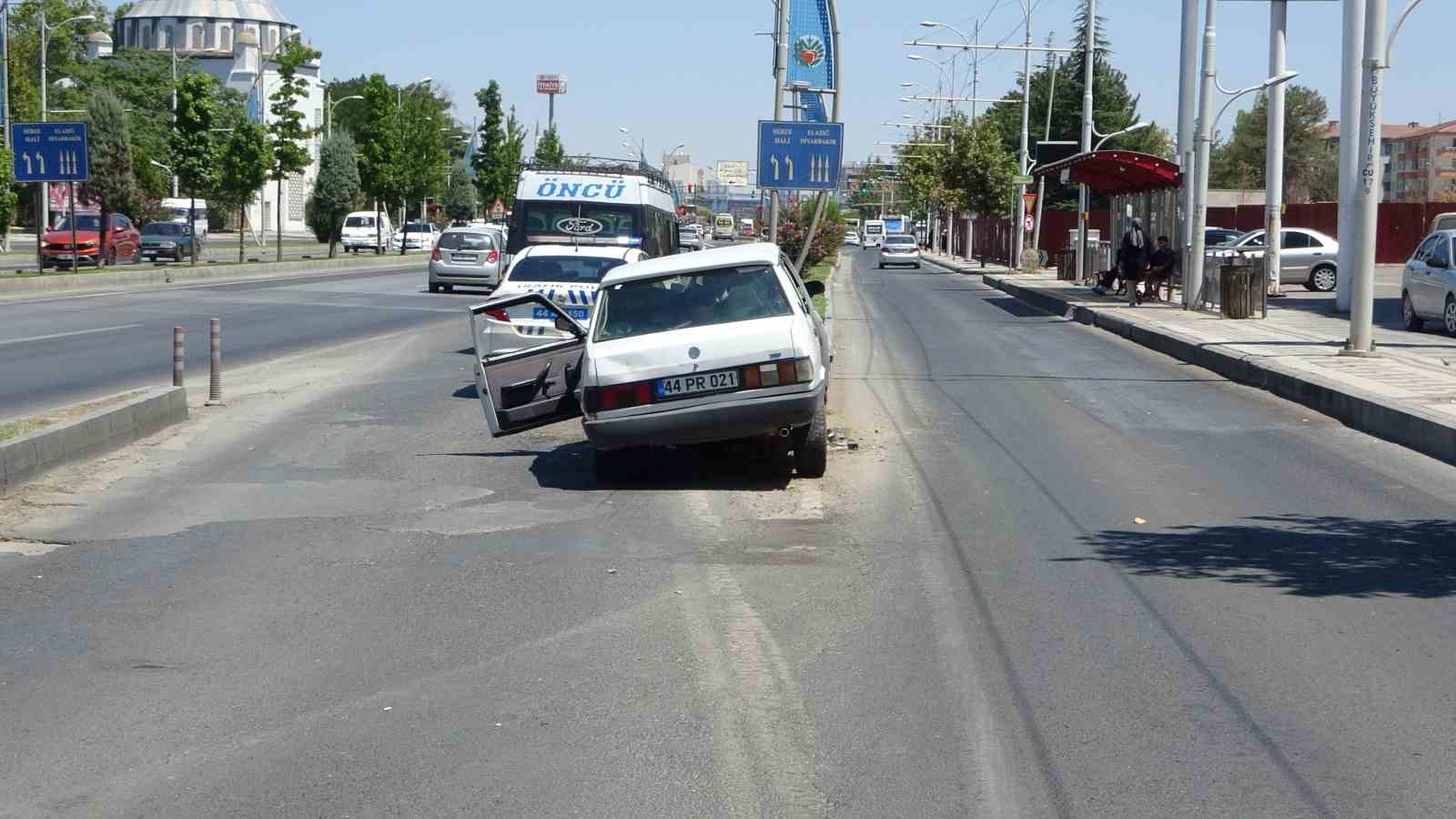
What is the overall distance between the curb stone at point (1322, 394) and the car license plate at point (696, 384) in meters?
5.73

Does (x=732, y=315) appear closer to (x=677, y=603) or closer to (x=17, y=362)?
(x=677, y=603)

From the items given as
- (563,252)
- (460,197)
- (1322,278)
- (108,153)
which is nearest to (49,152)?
(108,153)

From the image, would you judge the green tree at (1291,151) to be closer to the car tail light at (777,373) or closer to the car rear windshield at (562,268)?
the car rear windshield at (562,268)

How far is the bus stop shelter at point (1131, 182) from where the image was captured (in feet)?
111

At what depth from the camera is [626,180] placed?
93.7 feet

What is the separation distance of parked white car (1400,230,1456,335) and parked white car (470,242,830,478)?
16.0m

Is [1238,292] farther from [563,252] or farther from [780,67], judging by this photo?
[563,252]

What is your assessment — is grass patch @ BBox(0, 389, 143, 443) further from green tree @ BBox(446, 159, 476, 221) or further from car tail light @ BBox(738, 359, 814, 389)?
green tree @ BBox(446, 159, 476, 221)

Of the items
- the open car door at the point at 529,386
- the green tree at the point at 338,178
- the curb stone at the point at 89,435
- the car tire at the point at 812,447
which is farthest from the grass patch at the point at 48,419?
the green tree at the point at 338,178

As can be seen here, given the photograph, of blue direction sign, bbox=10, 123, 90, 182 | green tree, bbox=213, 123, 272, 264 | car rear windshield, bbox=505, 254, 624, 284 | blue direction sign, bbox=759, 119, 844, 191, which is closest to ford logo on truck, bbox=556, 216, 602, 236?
car rear windshield, bbox=505, 254, 624, 284

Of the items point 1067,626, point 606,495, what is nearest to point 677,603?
point 1067,626

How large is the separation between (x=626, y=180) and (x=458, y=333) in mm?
4739

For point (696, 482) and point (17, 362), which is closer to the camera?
point (696, 482)

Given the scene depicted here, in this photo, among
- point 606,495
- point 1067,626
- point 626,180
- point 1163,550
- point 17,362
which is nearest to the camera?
point 1067,626
